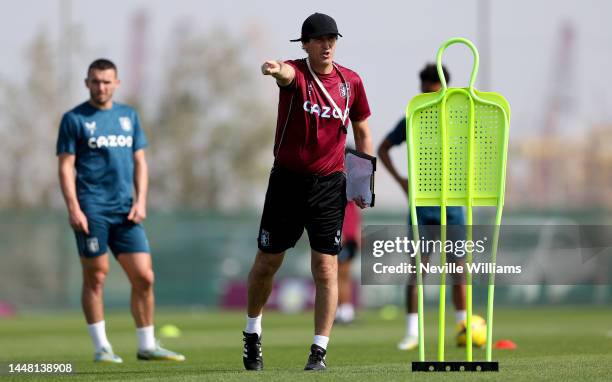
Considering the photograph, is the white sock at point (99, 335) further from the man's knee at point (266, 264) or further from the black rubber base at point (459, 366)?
the black rubber base at point (459, 366)

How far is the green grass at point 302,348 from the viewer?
759cm

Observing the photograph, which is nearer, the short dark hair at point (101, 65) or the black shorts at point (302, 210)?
the black shorts at point (302, 210)

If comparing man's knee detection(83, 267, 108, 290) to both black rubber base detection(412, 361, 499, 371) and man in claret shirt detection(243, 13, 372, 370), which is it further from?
black rubber base detection(412, 361, 499, 371)

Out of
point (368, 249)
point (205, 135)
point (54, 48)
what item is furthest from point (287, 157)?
point (205, 135)

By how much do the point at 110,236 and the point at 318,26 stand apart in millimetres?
3263

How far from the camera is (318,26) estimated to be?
7816 millimetres

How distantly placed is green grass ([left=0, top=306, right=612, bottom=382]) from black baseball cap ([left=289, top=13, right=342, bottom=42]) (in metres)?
2.10

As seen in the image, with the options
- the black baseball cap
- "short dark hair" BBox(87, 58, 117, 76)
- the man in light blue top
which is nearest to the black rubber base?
the black baseball cap

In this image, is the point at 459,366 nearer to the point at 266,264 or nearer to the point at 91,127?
the point at 266,264

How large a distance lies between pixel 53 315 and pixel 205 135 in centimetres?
2098

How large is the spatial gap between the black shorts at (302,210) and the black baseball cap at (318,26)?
3.07 feet

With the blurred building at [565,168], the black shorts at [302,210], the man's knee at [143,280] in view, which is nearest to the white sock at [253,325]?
the black shorts at [302,210]

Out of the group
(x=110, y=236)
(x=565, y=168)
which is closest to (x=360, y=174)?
(x=110, y=236)

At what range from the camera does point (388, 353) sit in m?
10.7
